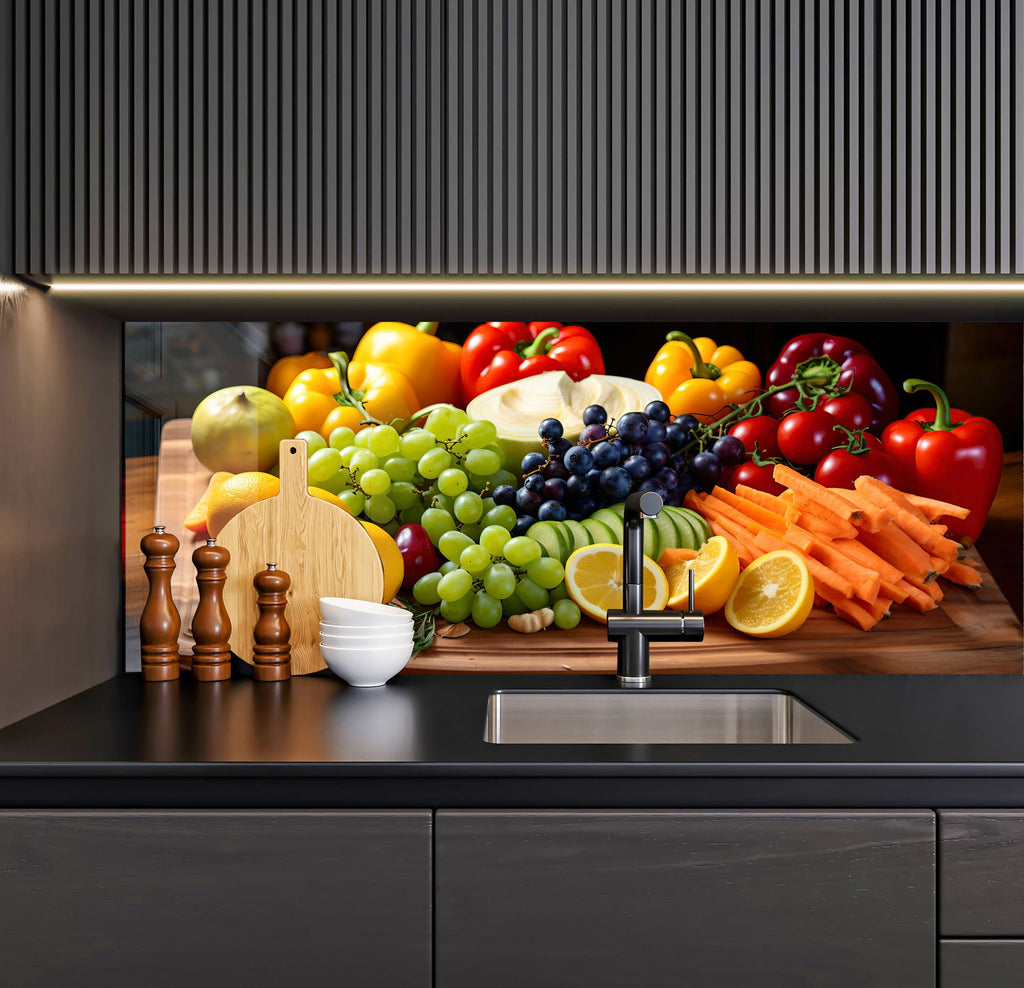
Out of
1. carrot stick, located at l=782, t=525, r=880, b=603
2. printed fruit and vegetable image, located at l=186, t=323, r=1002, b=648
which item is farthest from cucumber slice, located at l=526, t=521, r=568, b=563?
carrot stick, located at l=782, t=525, r=880, b=603

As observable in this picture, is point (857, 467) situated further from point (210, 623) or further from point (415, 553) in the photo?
point (210, 623)

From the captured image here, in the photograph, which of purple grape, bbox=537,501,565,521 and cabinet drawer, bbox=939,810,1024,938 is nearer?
cabinet drawer, bbox=939,810,1024,938

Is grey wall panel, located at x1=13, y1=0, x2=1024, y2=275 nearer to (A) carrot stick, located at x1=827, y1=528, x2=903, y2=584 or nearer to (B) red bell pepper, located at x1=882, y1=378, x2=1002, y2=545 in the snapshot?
(B) red bell pepper, located at x1=882, y1=378, x2=1002, y2=545

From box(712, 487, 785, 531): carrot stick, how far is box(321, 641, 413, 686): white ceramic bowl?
70 centimetres

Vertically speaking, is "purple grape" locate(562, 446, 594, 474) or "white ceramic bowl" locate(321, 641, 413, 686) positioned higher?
"purple grape" locate(562, 446, 594, 474)

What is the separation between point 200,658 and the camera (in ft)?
5.10

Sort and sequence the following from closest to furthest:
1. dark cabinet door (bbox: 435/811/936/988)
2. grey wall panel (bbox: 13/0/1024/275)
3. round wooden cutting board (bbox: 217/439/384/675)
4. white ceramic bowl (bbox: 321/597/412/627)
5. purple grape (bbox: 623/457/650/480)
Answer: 1. dark cabinet door (bbox: 435/811/936/988)
2. grey wall panel (bbox: 13/0/1024/275)
3. white ceramic bowl (bbox: 321/597/412/627)
4. round wooden cutting board (bbox: 217/439/384/675)
5. purple grape (bbox: 623/457/650/480)

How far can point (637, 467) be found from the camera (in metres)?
1.71

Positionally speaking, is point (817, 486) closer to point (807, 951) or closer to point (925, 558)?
point (925, 558)

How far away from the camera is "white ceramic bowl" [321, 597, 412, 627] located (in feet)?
4.88

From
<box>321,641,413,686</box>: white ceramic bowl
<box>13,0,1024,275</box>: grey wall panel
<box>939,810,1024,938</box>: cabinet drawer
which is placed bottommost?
<box>939,810,1024,938</box>: cabinet drawer

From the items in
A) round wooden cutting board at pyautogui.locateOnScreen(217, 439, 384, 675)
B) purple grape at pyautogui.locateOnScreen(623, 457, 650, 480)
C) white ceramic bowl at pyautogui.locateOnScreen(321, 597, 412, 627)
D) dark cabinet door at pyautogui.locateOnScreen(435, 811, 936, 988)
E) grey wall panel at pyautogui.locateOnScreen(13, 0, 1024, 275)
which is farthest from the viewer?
purple grape at pyautogui.locateOnScreen(623, 457, 650, 480)

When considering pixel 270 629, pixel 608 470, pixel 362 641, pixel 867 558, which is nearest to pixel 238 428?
pixel 270 629

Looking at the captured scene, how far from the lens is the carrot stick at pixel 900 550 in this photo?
1.72 meters
